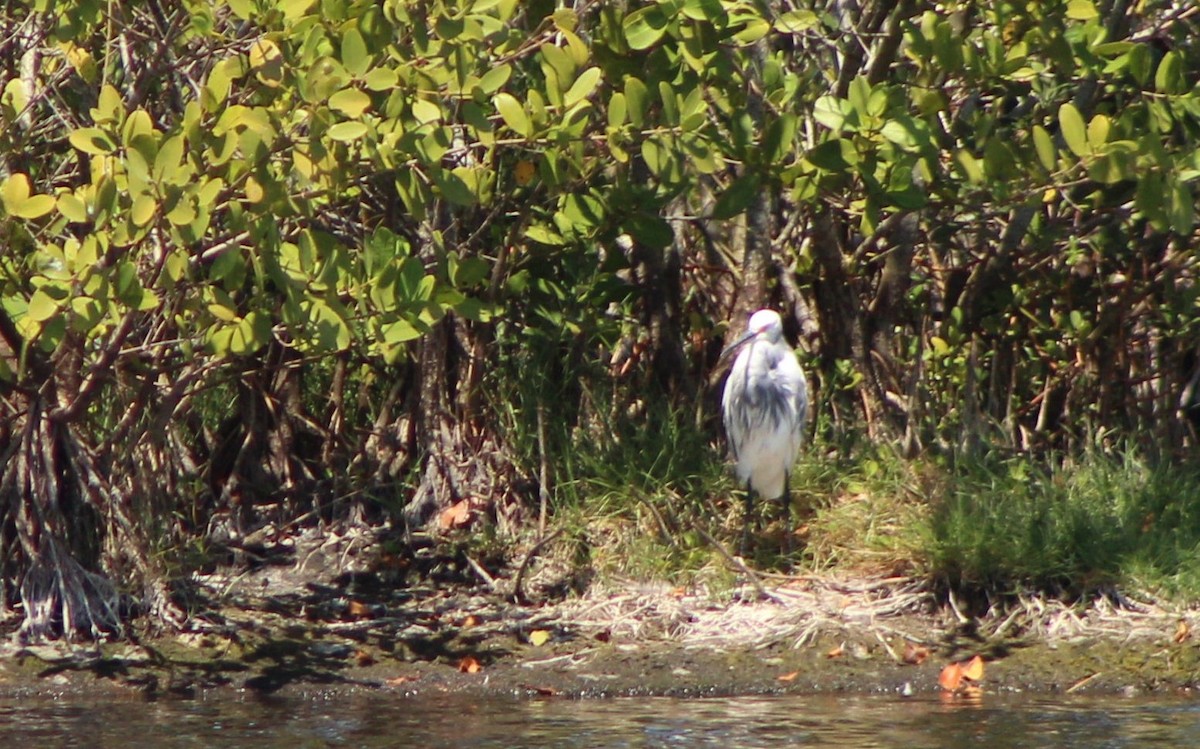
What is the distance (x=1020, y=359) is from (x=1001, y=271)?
530 mm

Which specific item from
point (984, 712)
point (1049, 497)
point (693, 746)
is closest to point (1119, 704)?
point (984, 712)

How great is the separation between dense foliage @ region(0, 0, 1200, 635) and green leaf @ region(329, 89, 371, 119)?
0.02 meters

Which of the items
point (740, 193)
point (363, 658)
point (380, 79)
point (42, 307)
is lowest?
point (363, 658)

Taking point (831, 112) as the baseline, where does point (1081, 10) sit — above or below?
above

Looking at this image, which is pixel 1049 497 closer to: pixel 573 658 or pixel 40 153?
pixel 573 658

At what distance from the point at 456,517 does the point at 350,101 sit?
119 inches

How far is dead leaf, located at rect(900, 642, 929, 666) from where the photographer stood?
6195mm

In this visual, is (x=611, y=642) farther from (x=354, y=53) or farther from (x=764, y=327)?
(x=354, y=53)

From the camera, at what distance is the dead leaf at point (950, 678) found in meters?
6.03

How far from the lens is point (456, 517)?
23.8 ft

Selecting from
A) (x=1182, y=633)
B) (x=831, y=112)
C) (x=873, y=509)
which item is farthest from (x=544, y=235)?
(x=1182, y=633)

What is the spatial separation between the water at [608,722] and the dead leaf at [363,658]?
273mm

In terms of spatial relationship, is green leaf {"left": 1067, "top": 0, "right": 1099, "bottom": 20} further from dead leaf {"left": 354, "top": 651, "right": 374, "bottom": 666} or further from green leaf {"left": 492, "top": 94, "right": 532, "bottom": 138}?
dead leaf {"left": 354, "top": 651, "right": 374, "bottom": 666}

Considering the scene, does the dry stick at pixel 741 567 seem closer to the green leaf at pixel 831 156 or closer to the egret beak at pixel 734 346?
the egret beak at pixel 734 346
